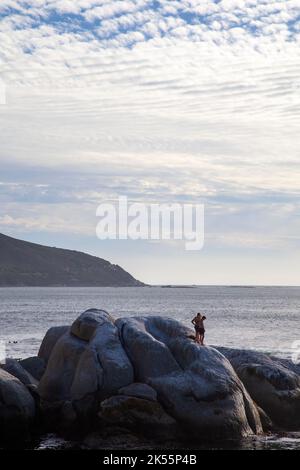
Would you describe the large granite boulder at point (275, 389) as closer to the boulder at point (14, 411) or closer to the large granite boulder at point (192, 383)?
the large granite boulder at point (192, 383)

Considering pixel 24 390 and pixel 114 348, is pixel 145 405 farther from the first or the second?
pixel 24 390

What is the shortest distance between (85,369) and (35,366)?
5925 millimetres

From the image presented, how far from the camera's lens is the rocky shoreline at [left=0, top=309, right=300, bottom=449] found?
24.0m

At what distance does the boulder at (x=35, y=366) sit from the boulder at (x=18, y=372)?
1.07 m

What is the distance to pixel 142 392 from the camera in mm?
24453

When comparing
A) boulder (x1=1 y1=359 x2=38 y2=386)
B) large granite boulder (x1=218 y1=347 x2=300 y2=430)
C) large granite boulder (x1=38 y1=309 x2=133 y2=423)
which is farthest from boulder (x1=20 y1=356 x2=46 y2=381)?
large granite boulder (x1=218 y1=347 x2=300 y2=430)

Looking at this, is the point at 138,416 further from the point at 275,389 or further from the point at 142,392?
the point at 275,389

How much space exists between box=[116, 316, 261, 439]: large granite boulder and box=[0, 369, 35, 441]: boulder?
4.02 m

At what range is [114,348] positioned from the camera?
26.4m

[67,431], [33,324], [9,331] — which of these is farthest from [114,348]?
[33,324]

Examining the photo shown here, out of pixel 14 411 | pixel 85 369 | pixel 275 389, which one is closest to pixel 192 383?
pixel 85 369

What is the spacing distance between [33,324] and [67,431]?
5304 centimetres
